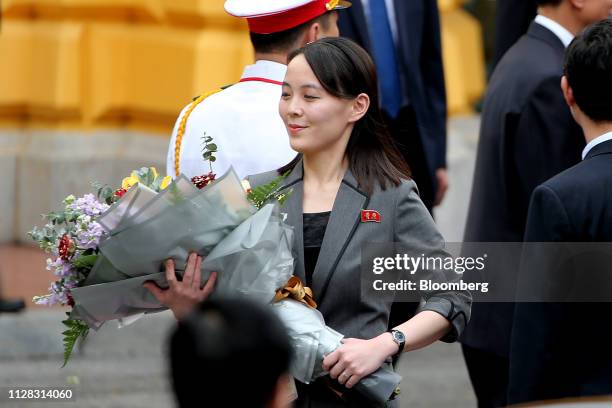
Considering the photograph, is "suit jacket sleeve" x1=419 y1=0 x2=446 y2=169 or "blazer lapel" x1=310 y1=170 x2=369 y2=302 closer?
"blazer lapel" x1=310 y1=170 x2=369 y2=302

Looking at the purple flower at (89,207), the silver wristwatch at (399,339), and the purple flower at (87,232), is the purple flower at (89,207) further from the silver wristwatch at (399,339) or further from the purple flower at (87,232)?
the silver wristwatch at (399,339)

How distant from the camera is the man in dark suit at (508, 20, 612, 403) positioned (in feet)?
13.1

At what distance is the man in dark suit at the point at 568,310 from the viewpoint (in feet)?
13.1

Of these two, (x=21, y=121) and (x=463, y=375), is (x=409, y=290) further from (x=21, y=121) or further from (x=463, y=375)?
(x=21, y=121)

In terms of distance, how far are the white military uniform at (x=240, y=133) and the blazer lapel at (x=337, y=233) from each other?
0.65 metres

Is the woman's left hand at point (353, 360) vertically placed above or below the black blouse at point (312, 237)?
below

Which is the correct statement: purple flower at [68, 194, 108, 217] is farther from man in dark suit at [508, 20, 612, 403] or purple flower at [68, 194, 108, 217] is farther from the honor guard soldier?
man in dark suit at [508, 20, 612, 403]

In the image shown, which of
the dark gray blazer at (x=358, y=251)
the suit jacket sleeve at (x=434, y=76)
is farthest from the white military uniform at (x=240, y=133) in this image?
the suit jacket sleeve at (x=434, y=76)

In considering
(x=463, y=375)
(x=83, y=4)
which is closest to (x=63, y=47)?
(x=83, y=4)

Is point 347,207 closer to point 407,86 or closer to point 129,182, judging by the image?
point 129,182

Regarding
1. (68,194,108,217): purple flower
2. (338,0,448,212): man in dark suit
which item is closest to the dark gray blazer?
(68,194,108,217): purple flower

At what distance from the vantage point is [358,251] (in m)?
3.88

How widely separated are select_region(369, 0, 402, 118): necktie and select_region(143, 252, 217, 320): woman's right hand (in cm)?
329

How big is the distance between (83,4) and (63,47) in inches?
14.2
